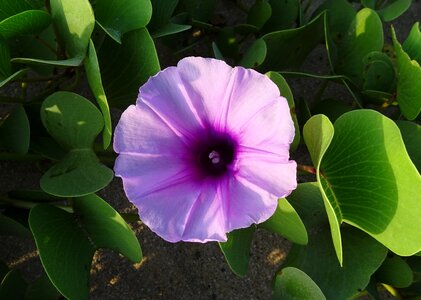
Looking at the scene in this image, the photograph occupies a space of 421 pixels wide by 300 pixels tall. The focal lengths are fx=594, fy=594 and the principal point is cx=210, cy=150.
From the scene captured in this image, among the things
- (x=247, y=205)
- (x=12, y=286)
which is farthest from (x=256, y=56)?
(x=12, y=286)

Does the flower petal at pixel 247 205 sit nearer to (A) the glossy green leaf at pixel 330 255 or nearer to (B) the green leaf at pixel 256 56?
(A) the glossy green leaf at pixel 330 255

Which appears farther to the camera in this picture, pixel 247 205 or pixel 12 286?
pixel 12 286

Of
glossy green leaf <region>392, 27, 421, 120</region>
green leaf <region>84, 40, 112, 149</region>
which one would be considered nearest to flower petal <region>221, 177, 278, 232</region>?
green leaf <region>84, 40, 112, 149</region>

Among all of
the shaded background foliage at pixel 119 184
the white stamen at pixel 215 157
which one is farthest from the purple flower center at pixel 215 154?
the shaded background foliage at pixel 119 184

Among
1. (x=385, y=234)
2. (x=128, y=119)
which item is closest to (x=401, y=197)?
(x=385, y=234)

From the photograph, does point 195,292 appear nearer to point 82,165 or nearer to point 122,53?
point 82,165

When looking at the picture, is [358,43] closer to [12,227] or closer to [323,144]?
[323,144]
